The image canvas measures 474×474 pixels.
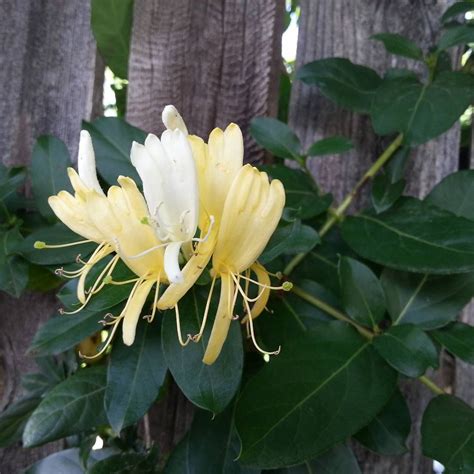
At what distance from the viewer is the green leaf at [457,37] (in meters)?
0.66

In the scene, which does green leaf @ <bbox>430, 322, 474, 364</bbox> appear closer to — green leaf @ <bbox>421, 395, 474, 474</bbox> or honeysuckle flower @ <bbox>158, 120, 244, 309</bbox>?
green leaf @ <bbox>421, 395, 474, 474</bbox>

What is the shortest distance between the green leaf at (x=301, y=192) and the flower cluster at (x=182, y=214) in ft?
0.81

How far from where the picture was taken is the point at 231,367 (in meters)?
0.45

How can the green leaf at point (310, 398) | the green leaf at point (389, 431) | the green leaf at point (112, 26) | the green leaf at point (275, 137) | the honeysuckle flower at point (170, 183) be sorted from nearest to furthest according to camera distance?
the honeysuckle flower at point (170, 183) < the green leaf at point (310, 398) < the green leaf at point (389, 431) < the green leaf at point (275, 137) < the green leaf at point (112, 26)

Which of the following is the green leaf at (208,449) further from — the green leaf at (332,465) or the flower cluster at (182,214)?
the flower cluster at (182,214)

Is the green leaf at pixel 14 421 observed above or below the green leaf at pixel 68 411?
below

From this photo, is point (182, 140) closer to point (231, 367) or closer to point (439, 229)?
point (231, 367)

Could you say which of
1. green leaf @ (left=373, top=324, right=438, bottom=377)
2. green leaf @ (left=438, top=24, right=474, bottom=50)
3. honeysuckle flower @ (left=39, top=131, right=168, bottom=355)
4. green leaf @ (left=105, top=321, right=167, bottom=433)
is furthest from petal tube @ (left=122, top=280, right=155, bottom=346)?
green leaf @ (left=438, top=24, right=474, bottom=50)

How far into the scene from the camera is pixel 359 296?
58 centimetres

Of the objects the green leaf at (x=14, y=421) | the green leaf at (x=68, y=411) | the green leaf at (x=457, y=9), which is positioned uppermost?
the green leaf at (x=457, y=9)

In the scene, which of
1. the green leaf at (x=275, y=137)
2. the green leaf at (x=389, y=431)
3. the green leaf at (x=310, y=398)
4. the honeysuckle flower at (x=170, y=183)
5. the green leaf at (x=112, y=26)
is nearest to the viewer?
the honeysuckle flower at (x=170, y=183)

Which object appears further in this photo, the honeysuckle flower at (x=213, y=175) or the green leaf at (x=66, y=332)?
the green leaf at (x=66, y=332)

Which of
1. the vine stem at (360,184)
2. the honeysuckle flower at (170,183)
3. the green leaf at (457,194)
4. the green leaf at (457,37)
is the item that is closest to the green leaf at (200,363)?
the honeysuckle flower at (170,183)

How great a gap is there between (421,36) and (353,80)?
0.13 meters
